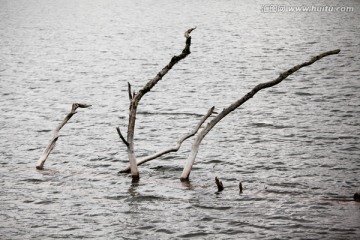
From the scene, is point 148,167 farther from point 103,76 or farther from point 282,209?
point 103,76

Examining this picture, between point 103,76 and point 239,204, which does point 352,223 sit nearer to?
point 239,204

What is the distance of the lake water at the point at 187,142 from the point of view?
17.3 meters

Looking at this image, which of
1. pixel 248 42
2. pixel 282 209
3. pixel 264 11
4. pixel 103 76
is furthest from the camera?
pixel 264 11

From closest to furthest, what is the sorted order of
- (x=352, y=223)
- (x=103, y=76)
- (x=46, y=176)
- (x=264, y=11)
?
(x=352, y=223) → (x=46, y=176) → (x=103, y=76) → (x=264, y=11)

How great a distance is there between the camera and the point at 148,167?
2252cm

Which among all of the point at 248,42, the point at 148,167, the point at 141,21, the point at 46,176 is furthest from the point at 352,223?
the point at 141,21

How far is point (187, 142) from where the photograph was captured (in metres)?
26.5

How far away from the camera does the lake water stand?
17.3m

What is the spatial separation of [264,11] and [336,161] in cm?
7877

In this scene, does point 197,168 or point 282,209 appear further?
point 197,168

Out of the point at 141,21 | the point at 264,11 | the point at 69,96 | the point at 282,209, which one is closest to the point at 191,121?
the point at 69,96

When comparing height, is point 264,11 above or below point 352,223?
above

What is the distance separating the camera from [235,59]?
2000 inches

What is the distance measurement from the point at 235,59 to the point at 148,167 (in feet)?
97.9
